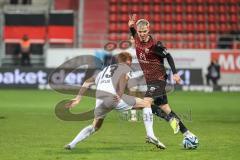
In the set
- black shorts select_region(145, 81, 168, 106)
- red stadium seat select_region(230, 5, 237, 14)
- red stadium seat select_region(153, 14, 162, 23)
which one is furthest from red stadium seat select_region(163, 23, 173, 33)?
black shorts select_region(145, 81, 168, 106)

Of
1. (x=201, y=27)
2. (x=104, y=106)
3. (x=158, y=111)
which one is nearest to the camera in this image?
(x=104, y=106)

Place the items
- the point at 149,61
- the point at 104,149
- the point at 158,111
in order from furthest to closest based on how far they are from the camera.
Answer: the point at 158,111 < the point at 149,61 < the point at 104,149

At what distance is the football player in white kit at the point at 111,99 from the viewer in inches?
425

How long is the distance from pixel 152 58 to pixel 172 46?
25223 millimetres

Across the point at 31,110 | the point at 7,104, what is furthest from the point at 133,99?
the point at 7,104

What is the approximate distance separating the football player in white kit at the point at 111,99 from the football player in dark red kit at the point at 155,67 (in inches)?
8.2

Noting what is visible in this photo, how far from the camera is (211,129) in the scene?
1515cm

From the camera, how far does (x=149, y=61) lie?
37.3 feet

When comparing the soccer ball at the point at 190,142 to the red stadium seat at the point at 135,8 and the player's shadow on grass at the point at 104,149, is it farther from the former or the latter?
the red stadium seat at the point at 135,8

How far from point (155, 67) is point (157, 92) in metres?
0.45

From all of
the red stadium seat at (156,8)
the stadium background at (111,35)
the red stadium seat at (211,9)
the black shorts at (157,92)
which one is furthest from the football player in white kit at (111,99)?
the red stadium seat at (211,9)

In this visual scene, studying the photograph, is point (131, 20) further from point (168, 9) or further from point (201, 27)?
point (168, 9)

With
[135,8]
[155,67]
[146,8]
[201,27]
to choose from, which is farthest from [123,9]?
[155,67]

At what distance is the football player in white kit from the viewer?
10.8 m
